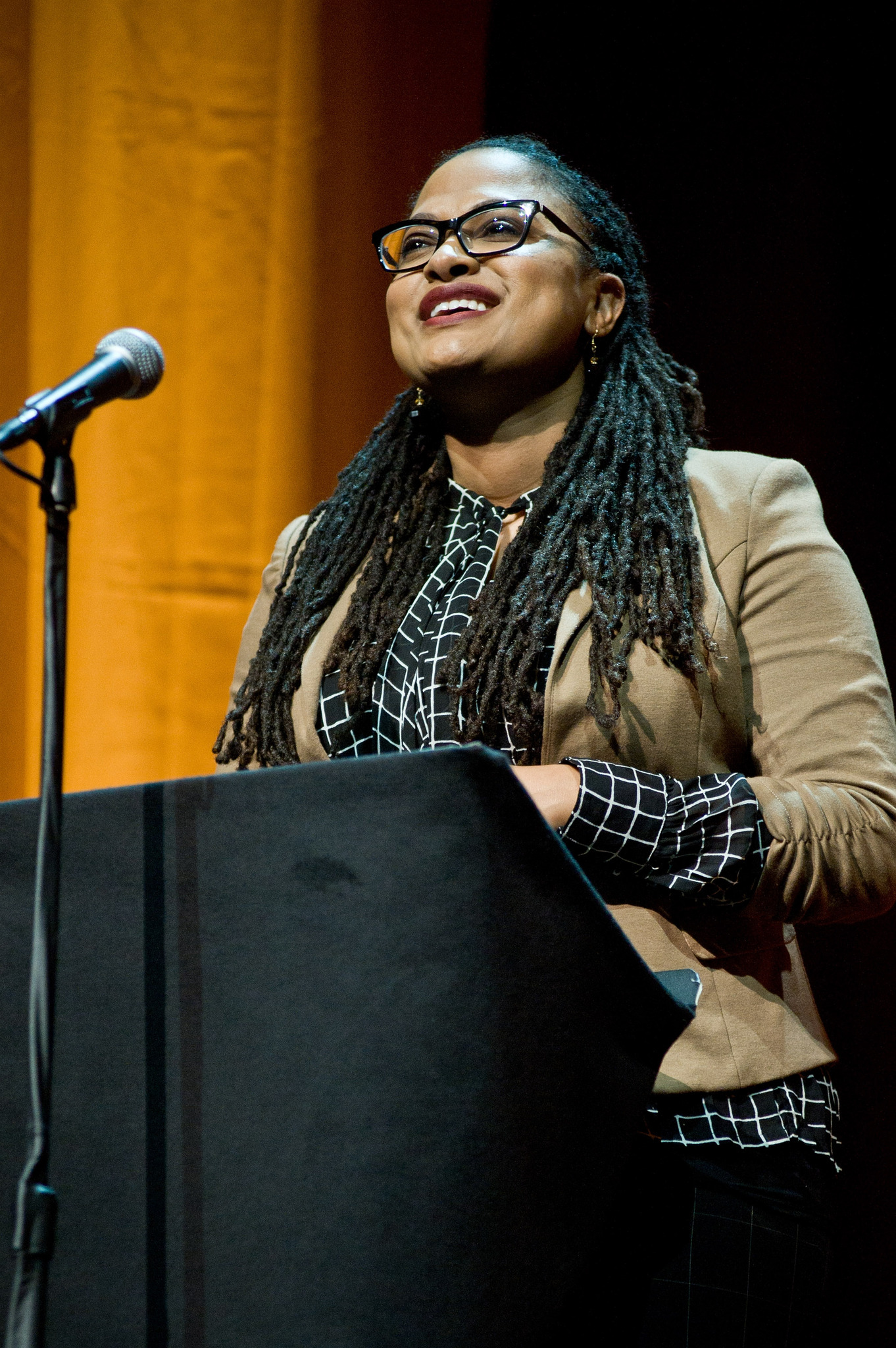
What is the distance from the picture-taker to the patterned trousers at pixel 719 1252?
43.9 inches

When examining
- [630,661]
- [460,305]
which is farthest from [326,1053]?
[460,305]

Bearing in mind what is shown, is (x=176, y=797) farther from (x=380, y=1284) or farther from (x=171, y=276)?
(x=171, y=276)

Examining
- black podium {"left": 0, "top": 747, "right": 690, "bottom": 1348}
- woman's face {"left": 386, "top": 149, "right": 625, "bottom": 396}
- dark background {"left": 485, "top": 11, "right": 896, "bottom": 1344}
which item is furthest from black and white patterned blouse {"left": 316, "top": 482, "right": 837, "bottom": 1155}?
dark background {"left": 485, "top": 11, "right": 896, "bottom": 1344}

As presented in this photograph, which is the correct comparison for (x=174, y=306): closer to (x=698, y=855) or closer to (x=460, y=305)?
(x=460, y=305)

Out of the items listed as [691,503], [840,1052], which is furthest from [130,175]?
[840,1052]

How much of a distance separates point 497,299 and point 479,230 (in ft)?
0.36

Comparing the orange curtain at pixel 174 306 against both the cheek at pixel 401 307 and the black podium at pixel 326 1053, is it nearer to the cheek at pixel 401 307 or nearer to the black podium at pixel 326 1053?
the cheek at pixel 401 307

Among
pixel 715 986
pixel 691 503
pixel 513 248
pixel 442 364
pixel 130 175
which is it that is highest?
pixel 130 175

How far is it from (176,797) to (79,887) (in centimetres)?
10

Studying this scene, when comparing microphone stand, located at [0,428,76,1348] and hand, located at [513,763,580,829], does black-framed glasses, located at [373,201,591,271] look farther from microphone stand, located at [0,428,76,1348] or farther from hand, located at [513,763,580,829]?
microphone stand, located at [0,428,76,1348]

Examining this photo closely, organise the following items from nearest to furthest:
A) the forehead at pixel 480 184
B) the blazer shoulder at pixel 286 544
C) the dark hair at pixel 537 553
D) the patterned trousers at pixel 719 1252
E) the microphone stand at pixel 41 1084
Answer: the microphone stand at pixel 41 1084 < the patterned trousers at pixel 719 1252 < the dark hair at pixel 537 553 < the forehead at pixel 480 184 < the blazer shoulder at pixel 286 544

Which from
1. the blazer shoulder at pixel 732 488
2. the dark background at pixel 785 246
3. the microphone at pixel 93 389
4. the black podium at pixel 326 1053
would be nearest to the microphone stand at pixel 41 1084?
the black podium at pixel 326 1053

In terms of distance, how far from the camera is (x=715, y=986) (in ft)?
4.08

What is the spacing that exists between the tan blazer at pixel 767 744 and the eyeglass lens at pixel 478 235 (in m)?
0.39
